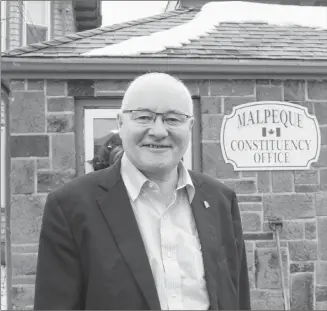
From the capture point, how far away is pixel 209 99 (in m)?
4.66

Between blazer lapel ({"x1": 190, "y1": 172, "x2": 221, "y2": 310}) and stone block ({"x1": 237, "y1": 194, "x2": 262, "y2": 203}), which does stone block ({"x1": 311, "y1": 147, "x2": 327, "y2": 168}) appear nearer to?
stone block ({"x1": 237, "y1": 194, "x2": 262, "y2": 203})

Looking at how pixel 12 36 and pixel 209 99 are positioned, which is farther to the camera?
pixel 12 36

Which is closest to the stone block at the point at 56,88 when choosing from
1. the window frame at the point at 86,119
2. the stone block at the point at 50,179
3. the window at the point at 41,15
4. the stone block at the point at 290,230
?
the window frame at the point at 86,119

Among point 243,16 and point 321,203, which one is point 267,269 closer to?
point 321,203

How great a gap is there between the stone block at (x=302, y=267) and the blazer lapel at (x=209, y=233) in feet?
9.83

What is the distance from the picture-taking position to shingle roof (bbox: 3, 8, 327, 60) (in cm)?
465

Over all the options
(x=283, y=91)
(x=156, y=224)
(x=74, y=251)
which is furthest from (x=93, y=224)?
(x=283, y=91)

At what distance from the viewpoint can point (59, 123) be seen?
180 inches

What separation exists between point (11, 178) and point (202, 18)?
8.59 feet

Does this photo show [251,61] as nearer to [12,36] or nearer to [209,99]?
[209,99]

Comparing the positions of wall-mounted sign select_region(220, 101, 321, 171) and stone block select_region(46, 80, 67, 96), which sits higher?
stone block select_region(46, 80, 67, 96)

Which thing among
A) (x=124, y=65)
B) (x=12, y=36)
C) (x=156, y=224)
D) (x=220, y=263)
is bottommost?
(x=220, y=263)

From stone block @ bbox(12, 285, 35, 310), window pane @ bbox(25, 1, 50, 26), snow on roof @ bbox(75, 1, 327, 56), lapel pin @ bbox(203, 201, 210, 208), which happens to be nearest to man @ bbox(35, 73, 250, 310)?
lapel pin @ bbox(203, 201, 210, 208)

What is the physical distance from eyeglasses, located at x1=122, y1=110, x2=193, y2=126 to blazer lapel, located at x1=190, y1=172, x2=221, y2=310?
0.31 meters
